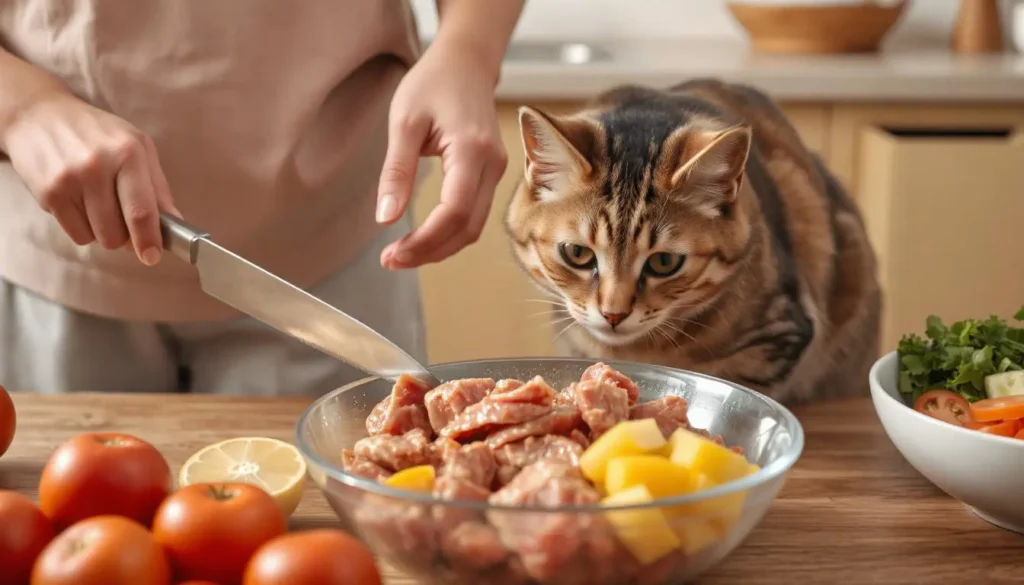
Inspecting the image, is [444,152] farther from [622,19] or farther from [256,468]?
[622,19]

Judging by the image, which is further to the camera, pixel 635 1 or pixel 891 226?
pixel 635 1

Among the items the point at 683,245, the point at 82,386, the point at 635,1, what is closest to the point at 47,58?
the point at 82,386

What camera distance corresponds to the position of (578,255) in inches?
56.6

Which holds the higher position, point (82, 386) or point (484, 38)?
point (484, 38)

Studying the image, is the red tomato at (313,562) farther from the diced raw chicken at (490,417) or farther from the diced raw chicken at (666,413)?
the diced raw chicken at (666,413)

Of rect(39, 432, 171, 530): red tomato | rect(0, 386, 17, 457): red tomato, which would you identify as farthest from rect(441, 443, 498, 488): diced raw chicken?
→ rect(0, 386, 17, 457): red tomato

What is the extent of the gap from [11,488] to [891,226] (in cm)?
196

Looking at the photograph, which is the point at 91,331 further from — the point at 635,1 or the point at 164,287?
the point at 635,1

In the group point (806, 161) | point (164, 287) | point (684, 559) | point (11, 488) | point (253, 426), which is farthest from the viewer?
point (806, 161)

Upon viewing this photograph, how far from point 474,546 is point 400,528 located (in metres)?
0.05

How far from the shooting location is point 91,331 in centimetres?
135

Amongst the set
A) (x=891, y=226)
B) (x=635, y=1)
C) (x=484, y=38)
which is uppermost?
(x=484, y=38)

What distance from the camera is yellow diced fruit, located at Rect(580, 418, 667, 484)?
761 mm

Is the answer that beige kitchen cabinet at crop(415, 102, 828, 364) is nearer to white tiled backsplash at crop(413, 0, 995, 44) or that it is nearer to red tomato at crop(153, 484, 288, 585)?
white tiled backsplash at crop(413, 0, 995, 44)
